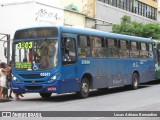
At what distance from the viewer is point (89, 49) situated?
19.1m

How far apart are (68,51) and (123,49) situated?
6.05m

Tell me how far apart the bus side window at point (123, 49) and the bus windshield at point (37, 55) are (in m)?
6.15

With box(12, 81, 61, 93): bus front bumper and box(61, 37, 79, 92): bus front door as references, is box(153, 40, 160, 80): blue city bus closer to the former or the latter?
box(61, 37, 79, 92): bus front door

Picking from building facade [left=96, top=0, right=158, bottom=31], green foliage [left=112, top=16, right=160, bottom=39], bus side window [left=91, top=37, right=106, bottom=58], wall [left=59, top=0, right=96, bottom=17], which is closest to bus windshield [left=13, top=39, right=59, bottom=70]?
bus side window [left=91, top=37, right=106, bottom=58]

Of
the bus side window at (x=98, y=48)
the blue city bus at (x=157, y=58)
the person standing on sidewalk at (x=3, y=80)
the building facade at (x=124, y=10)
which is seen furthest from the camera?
the building facade at (x=124, y=10)

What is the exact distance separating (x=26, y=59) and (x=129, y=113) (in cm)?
609

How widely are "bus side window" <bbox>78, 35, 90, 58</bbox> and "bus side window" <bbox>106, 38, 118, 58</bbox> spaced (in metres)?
2.10

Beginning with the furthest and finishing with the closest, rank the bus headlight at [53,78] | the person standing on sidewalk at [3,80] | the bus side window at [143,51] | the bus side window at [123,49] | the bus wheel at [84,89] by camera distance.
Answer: the bus side window at [143,51] → the bus side window at [123,49] → the bus wheel at [84,89] → the person standing on sidewalk at [3,80] → the bus headlight at [53,78]

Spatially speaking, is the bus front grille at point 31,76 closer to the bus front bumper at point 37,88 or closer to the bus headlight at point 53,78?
the bus front bumper at point 37,88

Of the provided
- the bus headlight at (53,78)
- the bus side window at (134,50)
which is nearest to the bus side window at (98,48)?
the bus headlight at (53,78)

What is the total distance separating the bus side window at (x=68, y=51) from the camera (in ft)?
56.3

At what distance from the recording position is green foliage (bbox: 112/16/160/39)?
43969mm

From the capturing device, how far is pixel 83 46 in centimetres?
1859

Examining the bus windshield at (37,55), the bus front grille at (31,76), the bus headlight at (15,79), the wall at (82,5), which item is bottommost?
the bus headlight at (15,79)
